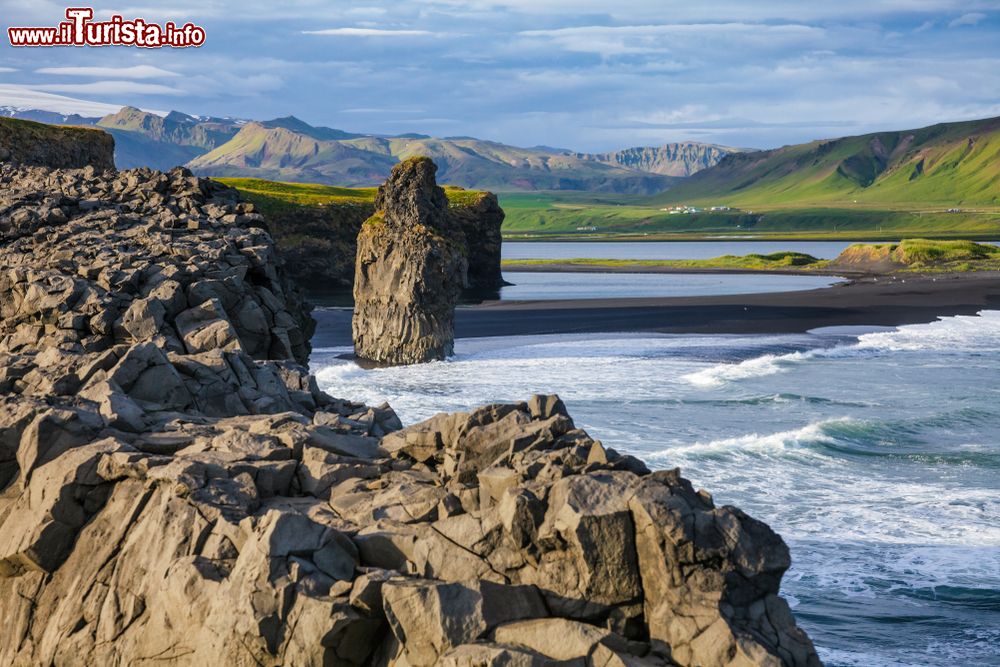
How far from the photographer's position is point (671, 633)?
13773 mm

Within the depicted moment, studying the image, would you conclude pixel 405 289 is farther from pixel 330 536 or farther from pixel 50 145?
pixel 330 536

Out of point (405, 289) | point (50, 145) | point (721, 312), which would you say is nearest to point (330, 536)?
point (405, 289)

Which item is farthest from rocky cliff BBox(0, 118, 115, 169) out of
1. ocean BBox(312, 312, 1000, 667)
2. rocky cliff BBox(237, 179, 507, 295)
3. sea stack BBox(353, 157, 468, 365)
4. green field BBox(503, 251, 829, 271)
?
green field BBox(503, 251, 829, 271)

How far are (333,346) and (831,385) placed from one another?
33.9m

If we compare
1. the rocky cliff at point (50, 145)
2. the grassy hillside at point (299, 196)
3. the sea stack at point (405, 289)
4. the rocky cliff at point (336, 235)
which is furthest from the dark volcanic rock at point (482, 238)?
the sea stack at point (405, 289)

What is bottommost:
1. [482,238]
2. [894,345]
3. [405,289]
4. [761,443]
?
[761,443]

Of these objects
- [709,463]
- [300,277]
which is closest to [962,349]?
[709,463]

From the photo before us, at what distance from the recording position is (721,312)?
8912cm

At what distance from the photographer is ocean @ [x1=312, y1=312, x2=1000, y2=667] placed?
23844 mm

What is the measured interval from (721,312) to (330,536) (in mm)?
76845

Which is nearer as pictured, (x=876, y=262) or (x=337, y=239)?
(x=337, y=239)

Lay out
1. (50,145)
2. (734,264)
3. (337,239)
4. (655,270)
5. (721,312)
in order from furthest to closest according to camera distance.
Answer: (734,264), (655,270), (337,239), (721,312), (50,145)

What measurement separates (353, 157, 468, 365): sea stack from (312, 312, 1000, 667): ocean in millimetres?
2403

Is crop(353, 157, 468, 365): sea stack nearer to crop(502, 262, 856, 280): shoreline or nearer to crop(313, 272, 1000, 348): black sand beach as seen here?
crop(313, 272, 1000, 348): black sand beach
